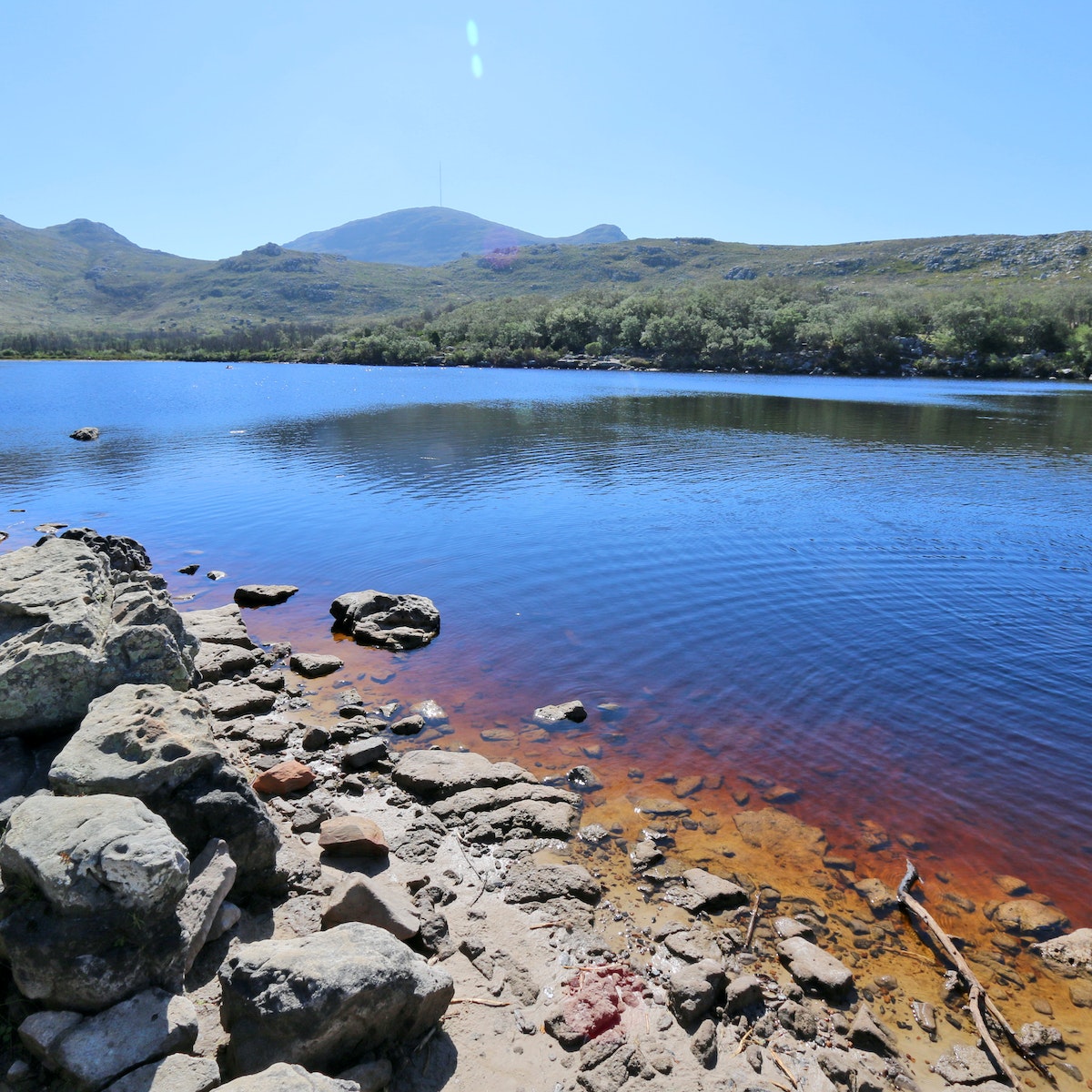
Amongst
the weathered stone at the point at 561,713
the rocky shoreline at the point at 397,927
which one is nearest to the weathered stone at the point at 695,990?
the rocky shoreline at the point at 397,927

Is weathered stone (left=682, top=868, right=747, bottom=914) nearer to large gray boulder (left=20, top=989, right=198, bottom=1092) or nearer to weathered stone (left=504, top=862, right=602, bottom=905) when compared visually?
weathered stone (left=504, top=862, right=602, bottom=905)

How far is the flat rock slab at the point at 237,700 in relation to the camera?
15.5 metres

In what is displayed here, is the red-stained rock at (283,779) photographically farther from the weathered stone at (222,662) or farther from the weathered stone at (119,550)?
the weathered stone at (119,550)

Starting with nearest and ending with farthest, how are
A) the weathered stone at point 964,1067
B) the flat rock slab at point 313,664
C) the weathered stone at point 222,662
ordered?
1. the weathered stone at point 964,1067
2. the weathered stone at point 222,662
3. the flat rock slab at point 313,664

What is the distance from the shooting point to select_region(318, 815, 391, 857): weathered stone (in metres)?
10.4

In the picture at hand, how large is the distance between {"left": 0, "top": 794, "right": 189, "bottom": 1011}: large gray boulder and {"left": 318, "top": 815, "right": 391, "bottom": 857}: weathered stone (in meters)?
3.45

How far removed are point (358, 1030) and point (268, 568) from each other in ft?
74.2

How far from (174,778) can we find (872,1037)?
27.9ft

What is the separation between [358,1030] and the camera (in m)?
6.78

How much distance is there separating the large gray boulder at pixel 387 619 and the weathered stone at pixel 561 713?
5.25m

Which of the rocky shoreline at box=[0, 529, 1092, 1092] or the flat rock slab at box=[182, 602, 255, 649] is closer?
the rocky shoreline at box=[0, 529, 1092, 1092]

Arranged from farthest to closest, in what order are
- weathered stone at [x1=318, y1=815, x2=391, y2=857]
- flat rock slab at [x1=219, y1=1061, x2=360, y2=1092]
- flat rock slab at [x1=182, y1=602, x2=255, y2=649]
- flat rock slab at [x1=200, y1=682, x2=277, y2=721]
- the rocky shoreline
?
1. flat rock slab at [x1=182, y1=602, x2=255, y2=649]
2. flat rock slab at [x1=200, y1=682, x2=277, y2=721]
3. weathered stone at [x1=318, y1=815, x2=391, y2=857]
4. the rocky shoreline
5. flat rock slab at [x1=219, y1=1061, x2=360, y2=1092]

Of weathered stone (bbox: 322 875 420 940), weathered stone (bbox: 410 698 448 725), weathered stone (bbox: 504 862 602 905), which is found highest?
weathered stone (bbox: 322 875 420 940)

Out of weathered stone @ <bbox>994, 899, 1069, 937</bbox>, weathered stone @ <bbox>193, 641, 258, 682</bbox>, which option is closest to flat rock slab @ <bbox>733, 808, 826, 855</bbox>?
weathered stone @ <bbox>994, 899, 1069, 937</bbox>
